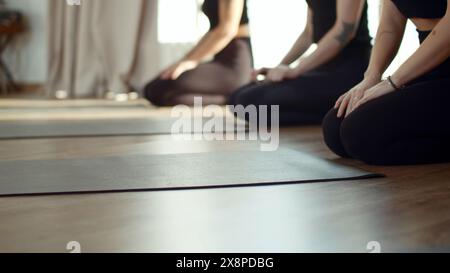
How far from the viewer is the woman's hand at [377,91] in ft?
4.70

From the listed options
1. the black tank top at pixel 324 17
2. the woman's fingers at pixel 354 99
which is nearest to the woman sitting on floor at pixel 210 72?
the black tank top at pixel 324 17

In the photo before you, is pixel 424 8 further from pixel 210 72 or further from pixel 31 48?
pixel 31 48

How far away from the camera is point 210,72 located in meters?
3.14

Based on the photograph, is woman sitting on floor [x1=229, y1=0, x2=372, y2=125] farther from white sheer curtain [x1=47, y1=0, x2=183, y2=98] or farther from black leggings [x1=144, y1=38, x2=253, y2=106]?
white sheer curtain [x1=47, y1=0, x2=183, y2=98]

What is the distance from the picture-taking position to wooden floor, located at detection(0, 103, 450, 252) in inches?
32.6

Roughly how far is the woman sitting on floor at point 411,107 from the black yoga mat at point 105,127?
2.55 ft

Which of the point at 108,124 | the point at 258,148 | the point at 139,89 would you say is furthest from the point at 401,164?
the point at 139,89

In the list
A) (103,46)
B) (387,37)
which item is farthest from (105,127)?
(103,46)

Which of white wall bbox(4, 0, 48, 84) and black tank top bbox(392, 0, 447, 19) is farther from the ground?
black tank top bbox(392, 0, 447, 19)

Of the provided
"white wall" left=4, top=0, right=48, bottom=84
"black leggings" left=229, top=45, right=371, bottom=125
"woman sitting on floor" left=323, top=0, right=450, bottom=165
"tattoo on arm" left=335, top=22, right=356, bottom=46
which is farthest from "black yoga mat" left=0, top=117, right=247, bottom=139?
"white wall" left=4, top=0, right=48, bottom=84

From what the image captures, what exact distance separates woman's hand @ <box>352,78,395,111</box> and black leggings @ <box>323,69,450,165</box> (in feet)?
0.06

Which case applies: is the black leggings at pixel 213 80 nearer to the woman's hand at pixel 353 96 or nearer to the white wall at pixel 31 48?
the woman's hand at pixel 353 96
